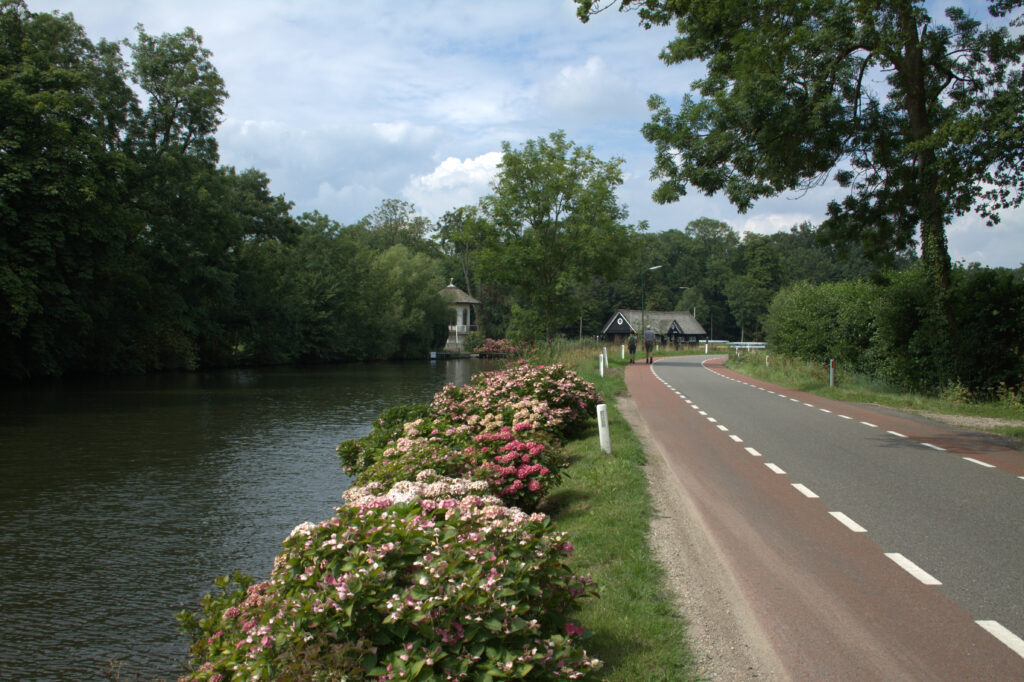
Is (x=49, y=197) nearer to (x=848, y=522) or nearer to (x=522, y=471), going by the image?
(x=522, y=471)

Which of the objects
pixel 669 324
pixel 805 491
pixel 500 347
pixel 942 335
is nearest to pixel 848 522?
pixel 805 491

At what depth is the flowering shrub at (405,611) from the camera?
365 cm

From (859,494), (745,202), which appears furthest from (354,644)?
(745,202)

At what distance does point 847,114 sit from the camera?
17.7 metres

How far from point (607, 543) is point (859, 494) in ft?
12.4

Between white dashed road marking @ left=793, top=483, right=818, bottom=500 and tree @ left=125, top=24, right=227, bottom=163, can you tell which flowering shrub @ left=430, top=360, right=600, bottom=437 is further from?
tree @ left=125, top=24, right=227, bottom=163

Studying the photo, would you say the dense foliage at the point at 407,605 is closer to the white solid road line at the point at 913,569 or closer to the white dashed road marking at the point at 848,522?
the white solid road line at the point at 913,569

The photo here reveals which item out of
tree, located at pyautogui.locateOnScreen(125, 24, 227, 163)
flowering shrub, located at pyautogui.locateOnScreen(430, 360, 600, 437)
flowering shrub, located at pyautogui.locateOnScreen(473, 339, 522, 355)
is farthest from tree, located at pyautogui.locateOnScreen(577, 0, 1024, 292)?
tree, located at pyautogui.locateOnScreen(125, 24, 227, 163)

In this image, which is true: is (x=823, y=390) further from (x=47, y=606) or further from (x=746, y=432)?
(x=47, y=606)

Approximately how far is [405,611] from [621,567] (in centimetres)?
299

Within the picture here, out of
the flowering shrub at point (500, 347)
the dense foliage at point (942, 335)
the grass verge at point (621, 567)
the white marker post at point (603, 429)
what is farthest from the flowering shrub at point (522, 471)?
the flowering shrub at point (500, 347)

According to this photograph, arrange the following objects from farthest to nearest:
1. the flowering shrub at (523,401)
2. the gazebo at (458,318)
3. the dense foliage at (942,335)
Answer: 1. the gazebo at (458,318)
2. the dense foliage at (942,335)
3. the flowering shrub at (523,401)

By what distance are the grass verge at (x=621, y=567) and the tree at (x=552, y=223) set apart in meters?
26.3

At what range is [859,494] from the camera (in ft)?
29.6
